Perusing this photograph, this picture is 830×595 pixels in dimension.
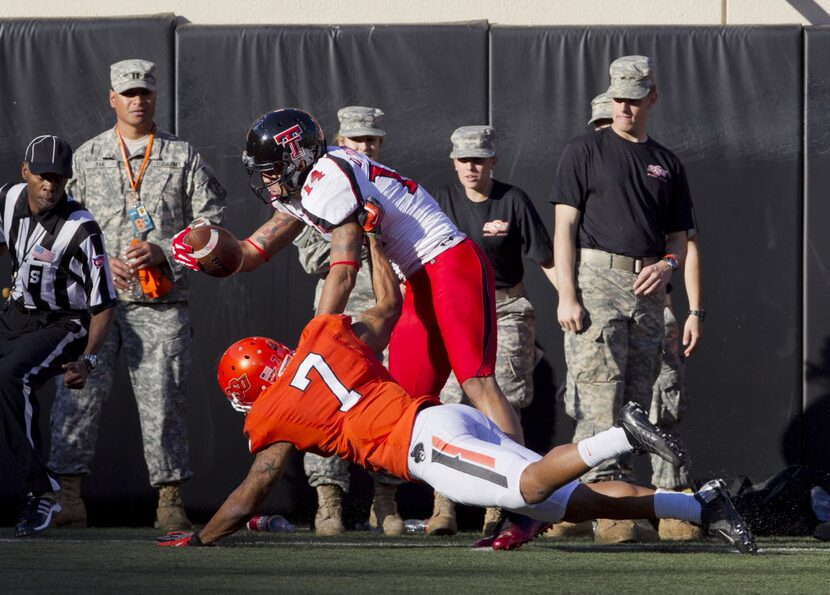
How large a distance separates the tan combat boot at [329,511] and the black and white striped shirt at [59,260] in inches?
54.9

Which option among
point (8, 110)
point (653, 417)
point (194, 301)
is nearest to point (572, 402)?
point (653, 417)

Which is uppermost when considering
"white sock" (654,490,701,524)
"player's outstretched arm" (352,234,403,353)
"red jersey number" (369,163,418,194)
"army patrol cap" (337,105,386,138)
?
"army patrol cap" (337,105,386,138)

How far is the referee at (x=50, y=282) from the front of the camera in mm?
6727

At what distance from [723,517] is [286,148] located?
7.23 feet

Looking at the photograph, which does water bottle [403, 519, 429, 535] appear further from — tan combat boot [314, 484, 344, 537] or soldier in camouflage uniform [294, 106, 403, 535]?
tan combat boot [314, 484, 344, 537]

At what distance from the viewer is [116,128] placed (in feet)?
24.8

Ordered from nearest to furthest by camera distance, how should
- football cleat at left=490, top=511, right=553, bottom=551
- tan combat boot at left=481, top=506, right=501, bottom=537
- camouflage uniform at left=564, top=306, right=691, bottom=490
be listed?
football cleat at left=490, top=511, right=553, bottom=551 → tan combat boot at left=481, top=506, right=501, bottom=537 → camouflage uniform at left=564, top=306, right=691, bottom=490

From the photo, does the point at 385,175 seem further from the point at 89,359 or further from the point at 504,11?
the point at 504,11

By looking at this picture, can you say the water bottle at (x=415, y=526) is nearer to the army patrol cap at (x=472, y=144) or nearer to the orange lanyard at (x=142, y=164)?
the army patrol cap at (x=472, y=144)

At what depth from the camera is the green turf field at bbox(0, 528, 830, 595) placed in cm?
432

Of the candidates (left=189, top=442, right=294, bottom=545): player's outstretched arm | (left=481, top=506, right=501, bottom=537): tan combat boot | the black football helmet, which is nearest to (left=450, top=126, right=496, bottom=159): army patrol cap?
the black football helmet

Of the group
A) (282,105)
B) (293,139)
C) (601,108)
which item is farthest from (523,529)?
(282,105)

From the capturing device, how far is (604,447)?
4590 mm

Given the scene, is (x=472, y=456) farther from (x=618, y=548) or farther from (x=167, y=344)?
(x=167, y=344)
